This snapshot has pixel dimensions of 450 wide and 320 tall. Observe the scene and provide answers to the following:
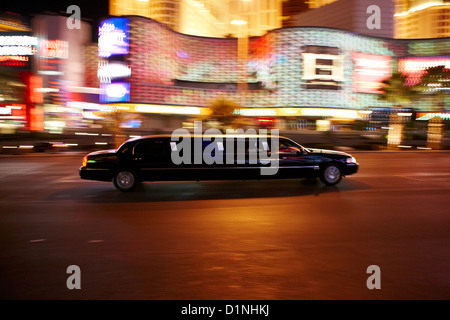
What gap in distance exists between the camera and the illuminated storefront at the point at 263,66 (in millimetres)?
71625

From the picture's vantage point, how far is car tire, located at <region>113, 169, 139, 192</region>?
31.4 feet

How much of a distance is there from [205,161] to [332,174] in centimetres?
332

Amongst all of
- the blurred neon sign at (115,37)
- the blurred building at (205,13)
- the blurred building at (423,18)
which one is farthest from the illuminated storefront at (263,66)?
the blurred building at (423,18)

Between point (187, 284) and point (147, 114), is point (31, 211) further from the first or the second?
point (147, 114)

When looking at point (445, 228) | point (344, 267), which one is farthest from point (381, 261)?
point (445, 228)

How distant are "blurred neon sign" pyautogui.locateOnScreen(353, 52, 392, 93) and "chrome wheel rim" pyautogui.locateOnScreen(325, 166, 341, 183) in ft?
230

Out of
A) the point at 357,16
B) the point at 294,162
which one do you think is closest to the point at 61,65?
the point at 357,16

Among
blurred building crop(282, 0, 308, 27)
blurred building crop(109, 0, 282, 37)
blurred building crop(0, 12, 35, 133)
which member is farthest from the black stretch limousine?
blurred building crop(282, 0, 308, 27)

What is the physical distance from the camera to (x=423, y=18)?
13350 centimetres

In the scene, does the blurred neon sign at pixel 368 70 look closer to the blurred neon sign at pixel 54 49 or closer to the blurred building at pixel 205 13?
the blurred building at pixel 205 13

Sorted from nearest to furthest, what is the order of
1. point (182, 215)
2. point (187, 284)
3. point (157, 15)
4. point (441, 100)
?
1. point (187, 284)
2. point (182, 215)
3. point (441, 100)
4. point (157, 15)

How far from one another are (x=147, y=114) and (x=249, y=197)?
6897 centimetres

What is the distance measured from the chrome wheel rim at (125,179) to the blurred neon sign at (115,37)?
6559 centimetres

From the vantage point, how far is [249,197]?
29.1 feet
